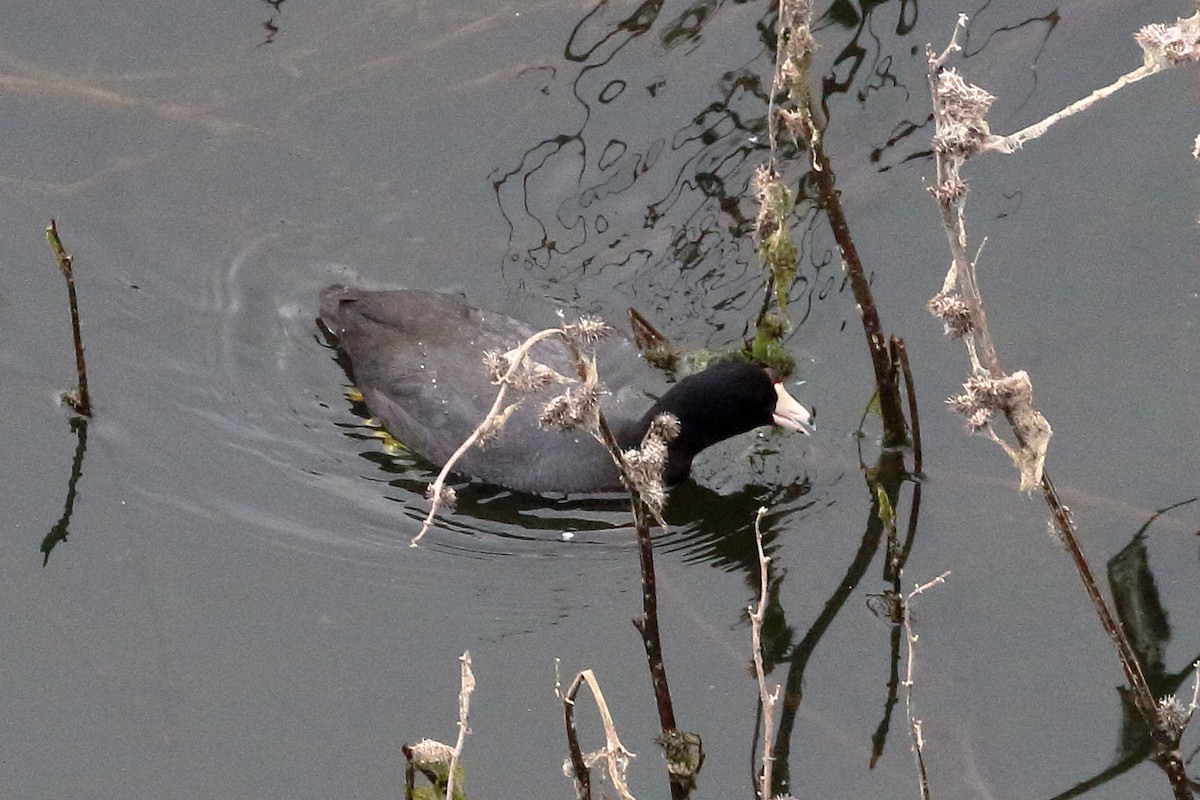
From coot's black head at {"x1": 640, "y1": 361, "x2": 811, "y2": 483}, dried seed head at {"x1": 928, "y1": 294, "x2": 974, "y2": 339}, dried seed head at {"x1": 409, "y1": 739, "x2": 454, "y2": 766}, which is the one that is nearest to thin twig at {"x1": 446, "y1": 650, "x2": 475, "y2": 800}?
dried seed head at {"x1": 409, "y1": 739, "x2": 454, "y2": 766}

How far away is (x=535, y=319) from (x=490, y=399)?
63 cm

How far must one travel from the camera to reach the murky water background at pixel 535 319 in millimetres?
4465

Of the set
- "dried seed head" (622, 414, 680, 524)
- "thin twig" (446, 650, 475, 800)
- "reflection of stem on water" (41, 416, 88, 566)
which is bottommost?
"thin twig" (446, 650, 475, 800)

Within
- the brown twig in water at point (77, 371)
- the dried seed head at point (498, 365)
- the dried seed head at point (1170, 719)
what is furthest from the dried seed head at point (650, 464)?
the brown twig in water at point (77, 371)

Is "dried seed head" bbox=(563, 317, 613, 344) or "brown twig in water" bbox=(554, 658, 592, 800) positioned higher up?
"dried seed head" bbox=(563, 317, 613, 344)

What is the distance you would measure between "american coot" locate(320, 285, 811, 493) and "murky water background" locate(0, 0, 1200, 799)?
0.12 meters

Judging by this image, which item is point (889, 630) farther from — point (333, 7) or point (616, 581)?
point (333, 7)

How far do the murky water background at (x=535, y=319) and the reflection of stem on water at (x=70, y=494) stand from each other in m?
0.03

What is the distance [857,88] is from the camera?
6.16 meters

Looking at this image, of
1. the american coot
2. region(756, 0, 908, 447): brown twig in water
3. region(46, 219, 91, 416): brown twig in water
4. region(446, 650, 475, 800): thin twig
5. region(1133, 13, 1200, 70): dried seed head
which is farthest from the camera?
the american coot

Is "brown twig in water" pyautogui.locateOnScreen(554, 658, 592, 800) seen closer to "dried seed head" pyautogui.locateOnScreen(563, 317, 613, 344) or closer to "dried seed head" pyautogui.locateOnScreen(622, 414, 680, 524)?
"dried seed head" pyautogui.locateOnScreen(622, 414, 680, 524)

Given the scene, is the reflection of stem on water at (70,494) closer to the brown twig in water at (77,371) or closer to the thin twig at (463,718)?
the brown twig in water at (77,371)

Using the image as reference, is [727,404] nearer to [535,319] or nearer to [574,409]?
[535,319]

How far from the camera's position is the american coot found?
5008 millimetres
